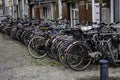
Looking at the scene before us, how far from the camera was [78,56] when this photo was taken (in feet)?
29.6

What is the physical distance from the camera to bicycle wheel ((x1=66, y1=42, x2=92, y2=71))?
8867mm

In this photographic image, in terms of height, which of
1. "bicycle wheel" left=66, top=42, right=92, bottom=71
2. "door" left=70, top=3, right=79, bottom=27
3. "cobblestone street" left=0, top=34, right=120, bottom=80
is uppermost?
"door" left=70, top=3, right=79, bottom=27

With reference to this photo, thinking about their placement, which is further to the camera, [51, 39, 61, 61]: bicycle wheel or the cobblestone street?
[51, 39, 61, 61]: bicycle wheel

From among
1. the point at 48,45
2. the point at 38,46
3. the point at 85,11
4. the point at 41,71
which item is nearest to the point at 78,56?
the point at 41,71

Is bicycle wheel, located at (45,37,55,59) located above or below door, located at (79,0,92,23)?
below

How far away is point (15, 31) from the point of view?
55.1 feet

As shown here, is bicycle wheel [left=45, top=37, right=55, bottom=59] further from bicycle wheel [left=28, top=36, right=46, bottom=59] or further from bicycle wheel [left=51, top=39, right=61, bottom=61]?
bicycle wheel [left=28, top=36, right=46, bottom=59]

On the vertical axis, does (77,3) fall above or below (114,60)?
above

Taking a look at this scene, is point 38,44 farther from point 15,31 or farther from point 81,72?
point 15,31

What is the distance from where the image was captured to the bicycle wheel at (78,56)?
887 cm

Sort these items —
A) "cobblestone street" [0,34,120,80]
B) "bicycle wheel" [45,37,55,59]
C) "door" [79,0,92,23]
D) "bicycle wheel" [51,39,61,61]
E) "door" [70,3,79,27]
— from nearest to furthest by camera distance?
"cobblestone street" [0,34,120,80] < "bicycle wheel" [51,39,61,61] < "bicycle wheel" [45,37,55,59] < "door" [79,0,92,23] < "door" [70,3,79,27]

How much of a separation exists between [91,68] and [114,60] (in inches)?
26.3

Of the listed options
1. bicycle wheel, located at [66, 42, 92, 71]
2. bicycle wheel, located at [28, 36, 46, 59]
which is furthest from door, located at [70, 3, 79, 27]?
bicycle wheel, located at [66, 42, 92, 71]

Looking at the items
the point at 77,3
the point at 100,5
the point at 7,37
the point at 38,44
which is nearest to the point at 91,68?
the point at 38,44
